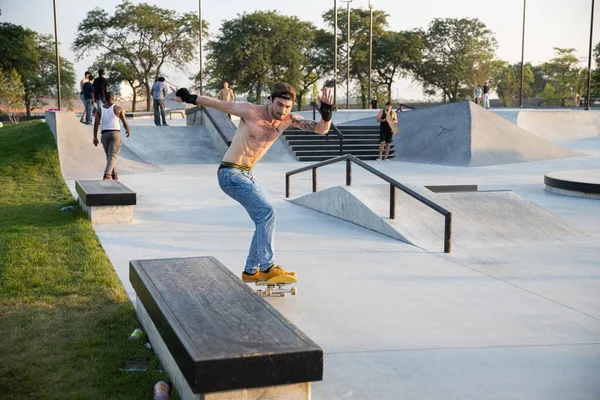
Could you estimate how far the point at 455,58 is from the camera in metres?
65.5

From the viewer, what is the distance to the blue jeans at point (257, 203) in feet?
16.2

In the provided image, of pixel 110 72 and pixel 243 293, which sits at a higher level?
pixel 110 72

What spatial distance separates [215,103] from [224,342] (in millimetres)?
2165

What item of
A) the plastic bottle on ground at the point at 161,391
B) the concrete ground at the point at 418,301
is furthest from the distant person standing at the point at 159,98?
the plastic bottle on ground at the point at 161,391

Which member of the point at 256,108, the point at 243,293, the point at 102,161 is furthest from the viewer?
the point at 102,161

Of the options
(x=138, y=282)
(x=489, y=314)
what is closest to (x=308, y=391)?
(x=138, y=282)

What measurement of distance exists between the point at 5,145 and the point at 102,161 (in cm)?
302

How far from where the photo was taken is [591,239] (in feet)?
26.7

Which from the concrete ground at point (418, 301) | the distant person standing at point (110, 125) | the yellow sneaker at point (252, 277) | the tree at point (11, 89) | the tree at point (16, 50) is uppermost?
the tree at point (16, 50)

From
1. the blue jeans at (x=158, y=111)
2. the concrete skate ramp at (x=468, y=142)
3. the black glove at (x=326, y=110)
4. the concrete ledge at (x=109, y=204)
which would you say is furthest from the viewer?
the blue jeans at (x=158, y=111)

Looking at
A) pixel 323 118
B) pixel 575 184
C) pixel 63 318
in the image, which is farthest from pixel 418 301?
pixel 575 184

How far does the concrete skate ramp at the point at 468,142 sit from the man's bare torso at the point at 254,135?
49.1 ft

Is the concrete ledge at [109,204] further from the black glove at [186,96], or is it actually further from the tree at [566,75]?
the tree at [566,75]

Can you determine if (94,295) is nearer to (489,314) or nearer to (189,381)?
(189,381)
